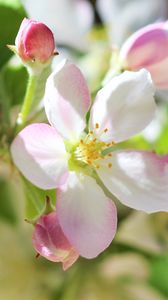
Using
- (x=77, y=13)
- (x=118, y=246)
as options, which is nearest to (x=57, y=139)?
(x=118, y=246)

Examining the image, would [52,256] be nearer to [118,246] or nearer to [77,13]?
[118,246]

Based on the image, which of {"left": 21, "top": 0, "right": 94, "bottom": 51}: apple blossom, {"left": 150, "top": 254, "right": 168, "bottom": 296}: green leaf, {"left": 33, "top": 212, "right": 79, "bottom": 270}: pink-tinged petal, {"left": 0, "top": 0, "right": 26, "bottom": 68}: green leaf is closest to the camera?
{"left": 33, "top": 212, "right": 79, "bottom": 270}: pink-tinged petal

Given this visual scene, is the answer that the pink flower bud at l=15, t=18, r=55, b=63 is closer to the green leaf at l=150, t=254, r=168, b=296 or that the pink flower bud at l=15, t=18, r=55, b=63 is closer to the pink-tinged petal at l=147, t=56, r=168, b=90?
the pink-tinged petal at l=147, t=56, r=168, b=90

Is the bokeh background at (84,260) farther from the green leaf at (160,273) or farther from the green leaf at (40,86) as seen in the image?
the green leaf at (40,86)

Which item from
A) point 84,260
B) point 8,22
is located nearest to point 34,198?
point 8,22

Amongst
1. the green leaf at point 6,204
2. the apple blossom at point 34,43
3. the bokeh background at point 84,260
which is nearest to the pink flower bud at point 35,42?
the apple blossom at point 34,43

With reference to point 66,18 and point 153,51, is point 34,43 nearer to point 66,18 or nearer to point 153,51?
point 153,51

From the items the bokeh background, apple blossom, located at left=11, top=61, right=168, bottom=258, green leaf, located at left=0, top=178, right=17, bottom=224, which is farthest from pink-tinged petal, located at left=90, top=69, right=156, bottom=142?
green leaf, located at left=0, top=178, right=17, bottom=224
